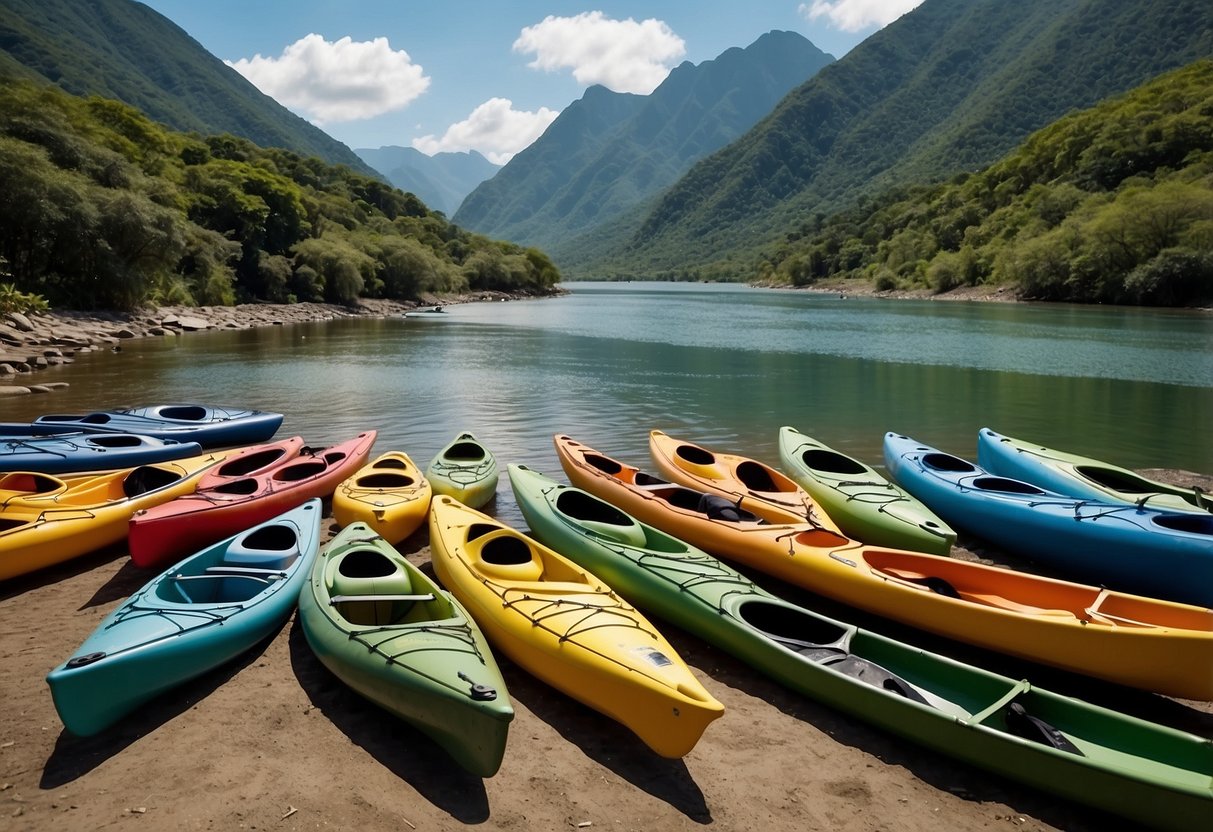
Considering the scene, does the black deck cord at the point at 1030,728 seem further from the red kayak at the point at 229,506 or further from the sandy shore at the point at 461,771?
the red kayak at the point at 229,506

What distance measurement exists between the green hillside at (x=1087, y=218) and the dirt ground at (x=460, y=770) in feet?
232

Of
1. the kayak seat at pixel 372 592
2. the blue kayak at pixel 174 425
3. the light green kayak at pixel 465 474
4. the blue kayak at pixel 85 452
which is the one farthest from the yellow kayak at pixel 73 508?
the blue kayak at pixel 174 425

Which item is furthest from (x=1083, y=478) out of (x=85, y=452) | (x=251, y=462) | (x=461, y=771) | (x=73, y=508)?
(x=85, y=452)

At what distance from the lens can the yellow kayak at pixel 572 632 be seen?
527cm

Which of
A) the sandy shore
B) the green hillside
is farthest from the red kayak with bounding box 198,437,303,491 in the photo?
the green hillside

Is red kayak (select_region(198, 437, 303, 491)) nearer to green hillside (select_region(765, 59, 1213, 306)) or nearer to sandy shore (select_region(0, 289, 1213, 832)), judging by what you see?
sandy shore (select_region(0, 289, 1213, 832))

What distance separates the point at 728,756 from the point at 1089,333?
46.8 metres

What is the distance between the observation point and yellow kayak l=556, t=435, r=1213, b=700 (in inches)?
237

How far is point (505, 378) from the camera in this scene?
1111 inches

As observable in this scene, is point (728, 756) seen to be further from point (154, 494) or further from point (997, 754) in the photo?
point (154, 494)

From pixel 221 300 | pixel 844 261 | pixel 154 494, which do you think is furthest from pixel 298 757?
pixel 844 261

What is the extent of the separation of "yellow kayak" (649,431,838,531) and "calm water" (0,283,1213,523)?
2.52m

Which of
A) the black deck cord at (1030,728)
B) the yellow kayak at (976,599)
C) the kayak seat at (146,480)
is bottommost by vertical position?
the black deck cord at (1030,728)

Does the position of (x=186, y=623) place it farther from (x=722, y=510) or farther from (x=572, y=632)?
(x=722, y=510)
